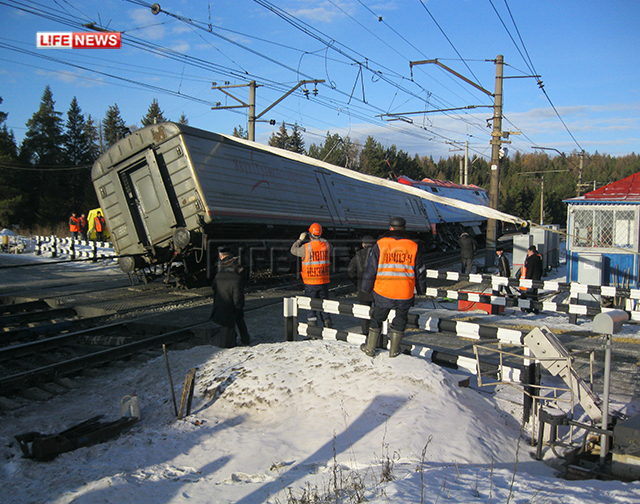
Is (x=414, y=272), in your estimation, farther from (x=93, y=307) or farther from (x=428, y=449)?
(x=93, y=307)

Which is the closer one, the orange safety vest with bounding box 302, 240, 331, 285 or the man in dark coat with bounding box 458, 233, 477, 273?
the orange safety vest with bounding box 302, 240, 331, 285

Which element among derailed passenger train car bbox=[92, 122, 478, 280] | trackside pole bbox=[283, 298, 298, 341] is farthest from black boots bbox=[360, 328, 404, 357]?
derailed passenger train car bbox=[92, 122, 478, 280]

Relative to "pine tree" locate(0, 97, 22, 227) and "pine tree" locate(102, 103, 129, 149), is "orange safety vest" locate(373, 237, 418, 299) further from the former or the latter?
"pine tree" locate(102, 103, 129, 149)

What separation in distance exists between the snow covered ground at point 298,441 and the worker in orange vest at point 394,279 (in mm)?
311

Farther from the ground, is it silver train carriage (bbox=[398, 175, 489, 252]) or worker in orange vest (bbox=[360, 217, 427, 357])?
silver train carriage (bbox=[398, 175, 489, 252])

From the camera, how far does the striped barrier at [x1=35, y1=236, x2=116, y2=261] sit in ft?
61.8

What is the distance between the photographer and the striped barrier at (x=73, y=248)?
18.8m

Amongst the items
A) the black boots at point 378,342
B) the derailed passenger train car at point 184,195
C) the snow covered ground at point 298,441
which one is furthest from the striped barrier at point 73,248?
the black boots at point 378,342

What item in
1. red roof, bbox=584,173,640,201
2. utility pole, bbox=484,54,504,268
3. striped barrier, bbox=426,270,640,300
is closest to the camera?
striped barrier, bbox=426,270,640,300

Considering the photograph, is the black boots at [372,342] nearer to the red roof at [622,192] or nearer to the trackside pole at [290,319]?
the trackside pole at [290,319]

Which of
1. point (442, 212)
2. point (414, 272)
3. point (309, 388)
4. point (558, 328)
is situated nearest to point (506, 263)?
point (558, 328)

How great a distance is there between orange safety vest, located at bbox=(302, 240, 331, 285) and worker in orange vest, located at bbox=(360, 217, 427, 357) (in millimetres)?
2145

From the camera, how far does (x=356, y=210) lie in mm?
16109

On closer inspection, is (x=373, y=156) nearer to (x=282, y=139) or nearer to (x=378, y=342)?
(x=282, y=139)
